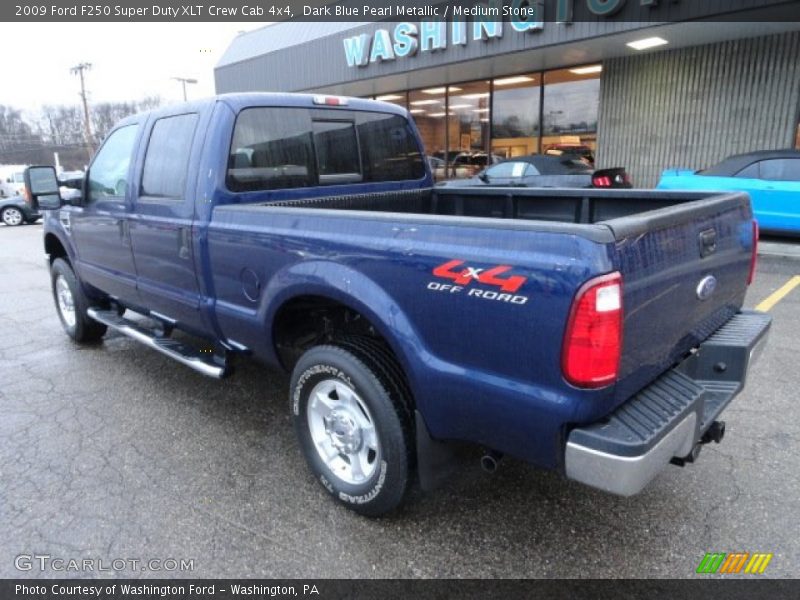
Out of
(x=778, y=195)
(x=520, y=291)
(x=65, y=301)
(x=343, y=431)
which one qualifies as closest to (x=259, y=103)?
(x=343, y=431)

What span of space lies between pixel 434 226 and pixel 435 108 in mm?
15945

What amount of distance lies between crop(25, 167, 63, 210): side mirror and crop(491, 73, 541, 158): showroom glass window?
11.9 metres

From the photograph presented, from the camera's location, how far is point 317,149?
3.70 meters

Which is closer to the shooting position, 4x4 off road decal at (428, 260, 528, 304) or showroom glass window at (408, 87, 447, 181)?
4x4 off road decal at (428, 260, 528, 304)

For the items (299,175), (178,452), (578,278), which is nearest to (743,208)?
(578,278)

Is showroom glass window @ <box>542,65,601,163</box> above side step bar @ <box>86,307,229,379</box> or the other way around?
above

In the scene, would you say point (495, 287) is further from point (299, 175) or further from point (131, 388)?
point (131, 388)

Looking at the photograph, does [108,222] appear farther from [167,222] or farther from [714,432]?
[714,432]

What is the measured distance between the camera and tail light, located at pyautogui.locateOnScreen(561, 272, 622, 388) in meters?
1.76

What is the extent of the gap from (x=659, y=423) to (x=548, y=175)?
8.54m

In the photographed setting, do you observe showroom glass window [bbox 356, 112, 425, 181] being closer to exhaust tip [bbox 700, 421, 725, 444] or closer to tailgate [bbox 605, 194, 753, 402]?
tailgate [bbox 605, 194, 753, 402]

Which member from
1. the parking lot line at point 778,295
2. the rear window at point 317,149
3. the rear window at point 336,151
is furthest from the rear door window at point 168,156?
the parking lot line at point 778,295

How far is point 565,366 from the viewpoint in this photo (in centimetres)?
183

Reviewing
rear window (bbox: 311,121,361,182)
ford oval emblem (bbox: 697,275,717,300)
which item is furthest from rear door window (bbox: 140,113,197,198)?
ford oval emblem (bbox: 697,275,717,300)
